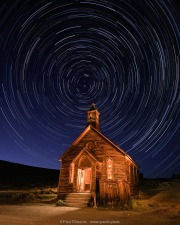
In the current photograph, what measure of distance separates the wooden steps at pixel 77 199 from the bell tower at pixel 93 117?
8233 millimetres

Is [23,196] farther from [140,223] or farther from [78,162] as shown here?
[140,223]

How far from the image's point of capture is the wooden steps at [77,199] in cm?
1869

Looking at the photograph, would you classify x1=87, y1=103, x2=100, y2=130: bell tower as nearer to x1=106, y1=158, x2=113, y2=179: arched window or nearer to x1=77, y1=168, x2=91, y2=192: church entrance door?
x1=106, y1=158, x2=113, y2=179: arched window

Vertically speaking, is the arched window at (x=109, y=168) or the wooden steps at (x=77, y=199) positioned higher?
the arched window at (x=109, y=168)

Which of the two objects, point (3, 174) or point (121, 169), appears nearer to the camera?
point (121, 169)

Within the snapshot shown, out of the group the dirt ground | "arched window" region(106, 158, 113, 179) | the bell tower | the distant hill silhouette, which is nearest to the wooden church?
"arched window" region(106, 158, 113, 179)

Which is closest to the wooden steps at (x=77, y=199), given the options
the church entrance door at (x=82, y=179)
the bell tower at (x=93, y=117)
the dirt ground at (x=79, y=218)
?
the church entrance door at (x=82, y=179)

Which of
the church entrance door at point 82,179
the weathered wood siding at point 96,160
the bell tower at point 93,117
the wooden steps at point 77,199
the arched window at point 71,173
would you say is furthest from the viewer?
the bell tower at point 93,117

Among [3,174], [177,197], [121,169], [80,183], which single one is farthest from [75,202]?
[3,174]

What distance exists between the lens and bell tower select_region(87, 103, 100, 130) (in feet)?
85.1

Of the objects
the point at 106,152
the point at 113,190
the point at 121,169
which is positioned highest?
the point at 106,152

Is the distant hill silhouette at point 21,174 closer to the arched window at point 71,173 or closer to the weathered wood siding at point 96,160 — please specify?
the weathered wood siding at point 96,160

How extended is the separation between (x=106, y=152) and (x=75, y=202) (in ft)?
19.4

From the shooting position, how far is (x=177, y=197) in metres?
21.7
